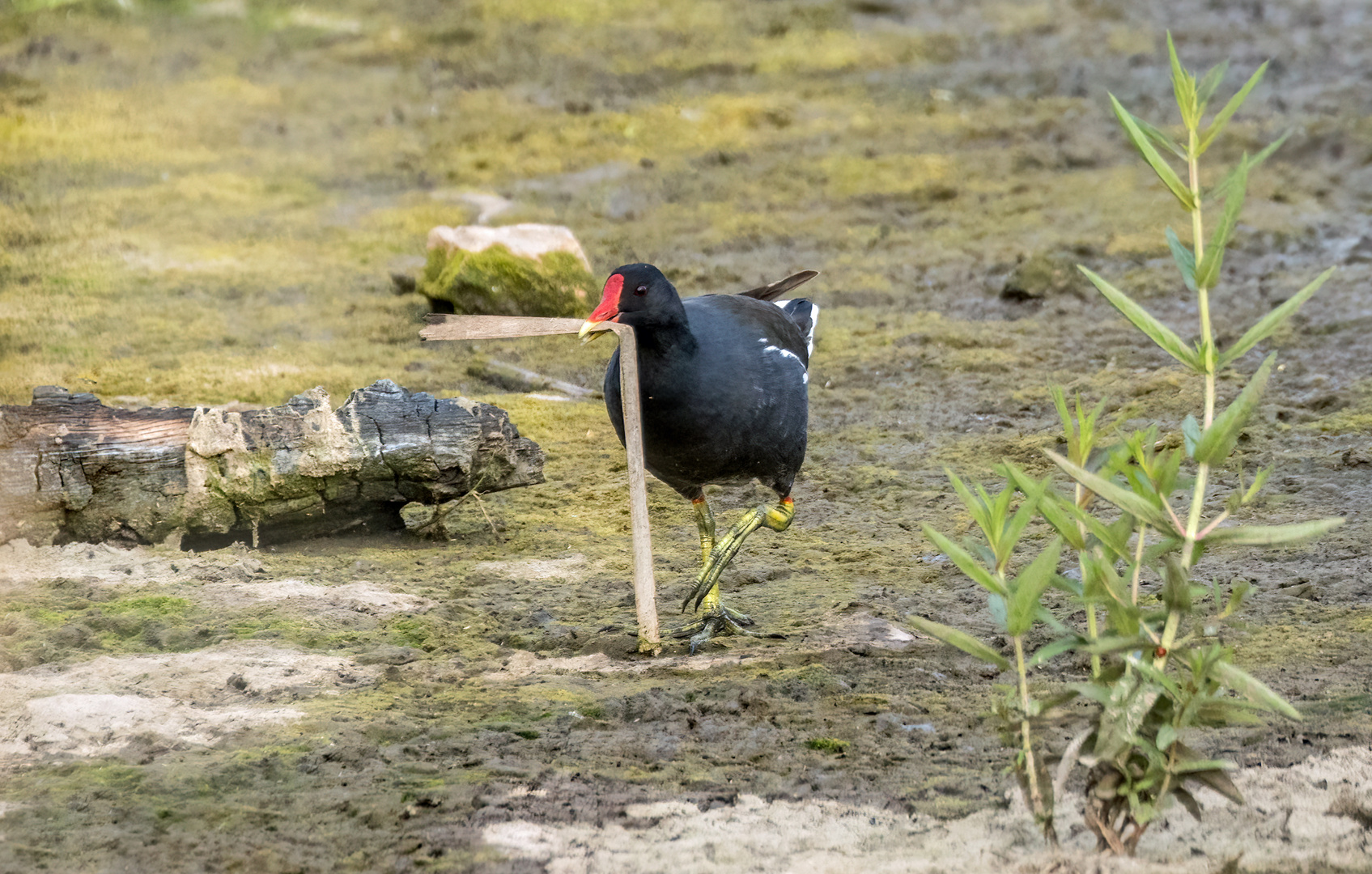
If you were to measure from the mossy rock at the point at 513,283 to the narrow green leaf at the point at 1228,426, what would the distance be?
5327 mm

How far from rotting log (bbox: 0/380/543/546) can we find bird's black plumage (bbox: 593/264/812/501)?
2.45 feet

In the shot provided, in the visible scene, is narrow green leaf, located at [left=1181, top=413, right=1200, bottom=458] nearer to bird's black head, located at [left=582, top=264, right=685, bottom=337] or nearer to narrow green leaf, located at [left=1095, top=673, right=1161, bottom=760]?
narrow green leaf, located at [left=1095, top=673, right=1161, bottom=760]

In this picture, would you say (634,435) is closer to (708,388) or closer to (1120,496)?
(708,388)

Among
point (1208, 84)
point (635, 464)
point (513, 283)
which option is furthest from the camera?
point (513, 283)

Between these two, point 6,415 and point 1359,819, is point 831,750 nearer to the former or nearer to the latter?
point 1359,819

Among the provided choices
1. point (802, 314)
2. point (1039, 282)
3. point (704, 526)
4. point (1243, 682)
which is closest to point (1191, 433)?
point (1243, 682)

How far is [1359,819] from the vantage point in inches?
81.5

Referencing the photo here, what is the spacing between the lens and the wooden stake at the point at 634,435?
3.13 meters

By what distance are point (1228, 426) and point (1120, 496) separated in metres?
0.19

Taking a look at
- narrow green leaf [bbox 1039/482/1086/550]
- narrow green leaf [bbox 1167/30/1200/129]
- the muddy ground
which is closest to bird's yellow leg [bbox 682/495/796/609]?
the muddy ground

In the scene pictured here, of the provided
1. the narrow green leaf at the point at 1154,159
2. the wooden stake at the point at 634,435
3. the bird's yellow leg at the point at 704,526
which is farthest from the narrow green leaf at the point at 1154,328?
the bird's yellow leg at the point at 704,526

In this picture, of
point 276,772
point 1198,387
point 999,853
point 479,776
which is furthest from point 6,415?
point 1198,387

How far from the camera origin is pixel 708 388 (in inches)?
141

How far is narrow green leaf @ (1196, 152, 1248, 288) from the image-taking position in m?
1.82
